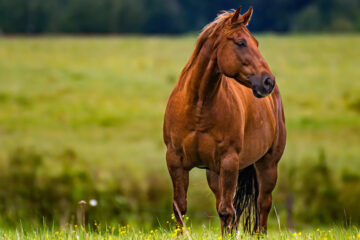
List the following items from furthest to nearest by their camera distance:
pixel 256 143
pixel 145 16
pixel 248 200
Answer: pixel 145 16 < pixel 248 200 < pixel 256 143

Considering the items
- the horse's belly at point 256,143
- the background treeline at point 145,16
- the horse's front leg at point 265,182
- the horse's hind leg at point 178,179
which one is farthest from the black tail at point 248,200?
the background treeline at point 145,16

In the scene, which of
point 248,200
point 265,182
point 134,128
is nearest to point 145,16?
point 134,128

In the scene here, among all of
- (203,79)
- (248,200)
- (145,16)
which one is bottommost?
(248,200)

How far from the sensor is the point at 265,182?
6.55 meters

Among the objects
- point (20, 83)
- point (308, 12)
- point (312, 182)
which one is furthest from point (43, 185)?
point (308, 12)

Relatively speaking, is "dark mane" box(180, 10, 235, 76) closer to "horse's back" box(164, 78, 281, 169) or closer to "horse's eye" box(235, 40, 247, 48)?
"horse's eye" box(235, 40, 247, 48)

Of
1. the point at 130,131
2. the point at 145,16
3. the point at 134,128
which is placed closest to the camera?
the point at 130,131

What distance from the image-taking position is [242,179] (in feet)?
22.5

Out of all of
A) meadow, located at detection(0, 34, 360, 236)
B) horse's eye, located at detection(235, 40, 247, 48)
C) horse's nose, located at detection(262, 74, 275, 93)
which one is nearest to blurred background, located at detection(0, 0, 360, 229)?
meadow, located at detection(0, 34, 360, 236)

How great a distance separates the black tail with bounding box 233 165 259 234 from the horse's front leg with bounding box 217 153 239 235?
5.09 ft

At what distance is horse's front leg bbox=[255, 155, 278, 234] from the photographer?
6551mm

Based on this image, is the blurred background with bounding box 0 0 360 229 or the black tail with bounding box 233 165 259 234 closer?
the black tail with bounding box 233 165 259 234

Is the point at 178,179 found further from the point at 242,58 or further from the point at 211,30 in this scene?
the point at 211,30

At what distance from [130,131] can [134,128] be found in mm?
356
